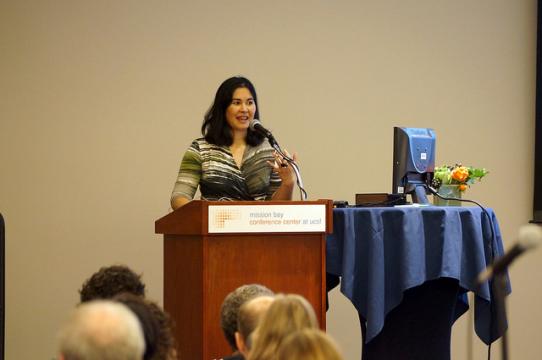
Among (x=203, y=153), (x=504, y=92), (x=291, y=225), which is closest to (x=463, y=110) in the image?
(x=504, y=92)

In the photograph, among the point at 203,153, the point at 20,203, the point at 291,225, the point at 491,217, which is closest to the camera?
the point at 291,225

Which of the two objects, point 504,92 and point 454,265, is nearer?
point 454,265

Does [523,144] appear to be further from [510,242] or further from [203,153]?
[203,153]

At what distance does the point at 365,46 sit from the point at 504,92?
3.41 ft

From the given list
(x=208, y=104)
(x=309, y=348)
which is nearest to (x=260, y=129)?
(x=208, y=104)

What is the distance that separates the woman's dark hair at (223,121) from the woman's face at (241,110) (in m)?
0.02

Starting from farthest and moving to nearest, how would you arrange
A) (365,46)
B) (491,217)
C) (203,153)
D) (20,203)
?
(365,46) < (20,203) < (203,153) < (491,217)

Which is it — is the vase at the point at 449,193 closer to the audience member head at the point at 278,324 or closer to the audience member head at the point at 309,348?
the audience member head at the point at 278,324

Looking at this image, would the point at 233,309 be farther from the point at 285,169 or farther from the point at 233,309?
the point at 285,169

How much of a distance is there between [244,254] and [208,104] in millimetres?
2492

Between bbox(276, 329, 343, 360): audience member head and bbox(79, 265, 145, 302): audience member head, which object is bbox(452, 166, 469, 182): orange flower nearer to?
bbox(79, 265, 145, 302): audience member head

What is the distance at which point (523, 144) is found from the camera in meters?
6.57

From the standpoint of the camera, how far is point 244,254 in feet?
12.9

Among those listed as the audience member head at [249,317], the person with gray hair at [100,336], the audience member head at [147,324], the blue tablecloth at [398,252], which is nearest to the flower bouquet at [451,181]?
the blue tablecloth at [398,252]
